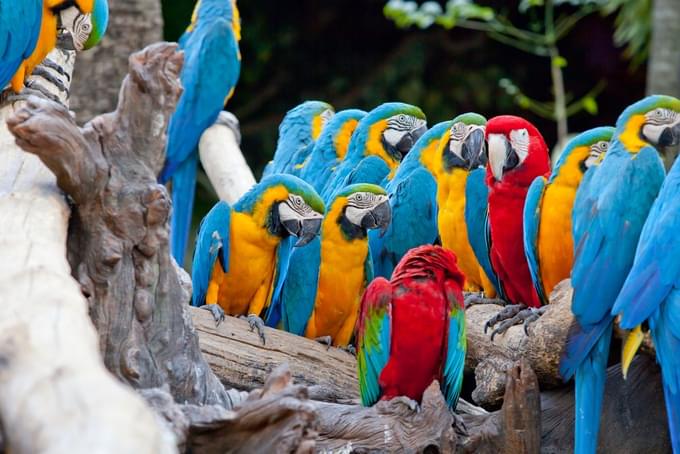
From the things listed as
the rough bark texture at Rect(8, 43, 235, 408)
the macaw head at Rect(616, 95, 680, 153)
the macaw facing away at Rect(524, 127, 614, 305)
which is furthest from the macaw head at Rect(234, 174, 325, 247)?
the rough bark texture at Rect(8, 43, 235, 408)

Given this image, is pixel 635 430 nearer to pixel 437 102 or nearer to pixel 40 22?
pixel 40 22

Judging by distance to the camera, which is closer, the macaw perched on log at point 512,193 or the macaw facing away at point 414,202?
the macaw perched on log at point 512,193

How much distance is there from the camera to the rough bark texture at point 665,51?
6.17 meters

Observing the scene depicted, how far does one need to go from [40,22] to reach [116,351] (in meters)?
1.38

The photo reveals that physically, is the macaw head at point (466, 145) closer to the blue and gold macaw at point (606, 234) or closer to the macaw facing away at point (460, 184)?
the macaw facing away at point (460, 184)

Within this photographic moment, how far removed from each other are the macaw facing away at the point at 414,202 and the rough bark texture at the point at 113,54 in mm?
2150

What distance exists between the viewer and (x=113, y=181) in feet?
7.00

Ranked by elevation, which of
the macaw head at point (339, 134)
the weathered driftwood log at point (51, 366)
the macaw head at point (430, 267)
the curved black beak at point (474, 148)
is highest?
the weathered driftwood log at point (51, 366)

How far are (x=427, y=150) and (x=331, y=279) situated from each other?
0.57 meters

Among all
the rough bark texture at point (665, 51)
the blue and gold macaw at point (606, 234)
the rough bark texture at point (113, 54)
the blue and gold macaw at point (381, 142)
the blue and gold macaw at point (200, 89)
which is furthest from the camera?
the rough bark texture at point (665, 51)

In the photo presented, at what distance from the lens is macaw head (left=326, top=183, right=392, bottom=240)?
3346 mm

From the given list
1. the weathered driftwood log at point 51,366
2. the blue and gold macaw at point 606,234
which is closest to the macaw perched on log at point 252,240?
the blue and gold macaw at point 606,234

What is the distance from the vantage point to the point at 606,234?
2793 mm

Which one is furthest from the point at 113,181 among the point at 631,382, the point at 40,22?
the point at 631,382
